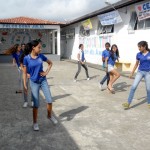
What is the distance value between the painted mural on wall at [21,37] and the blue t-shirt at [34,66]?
24206 millimetres

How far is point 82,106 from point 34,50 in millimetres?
2771

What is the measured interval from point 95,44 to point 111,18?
4.14m

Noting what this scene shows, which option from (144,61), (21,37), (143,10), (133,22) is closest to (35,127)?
(144,61)

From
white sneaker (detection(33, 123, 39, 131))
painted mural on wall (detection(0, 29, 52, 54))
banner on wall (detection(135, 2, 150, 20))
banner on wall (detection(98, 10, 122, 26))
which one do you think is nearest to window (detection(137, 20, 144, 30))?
banner on wall (detection(135, 2, 150, 20))

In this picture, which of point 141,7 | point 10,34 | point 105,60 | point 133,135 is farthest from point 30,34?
point 133,135

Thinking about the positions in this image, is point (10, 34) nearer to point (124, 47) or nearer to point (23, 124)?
point (124, 47)

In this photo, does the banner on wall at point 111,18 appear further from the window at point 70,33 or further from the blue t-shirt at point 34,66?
the blue t-shirt at point 34,66

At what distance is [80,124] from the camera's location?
5.92 metres

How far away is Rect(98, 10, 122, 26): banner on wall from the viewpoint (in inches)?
688

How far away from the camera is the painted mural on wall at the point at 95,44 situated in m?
20.6

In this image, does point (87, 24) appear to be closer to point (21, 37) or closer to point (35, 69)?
point (21, 37)

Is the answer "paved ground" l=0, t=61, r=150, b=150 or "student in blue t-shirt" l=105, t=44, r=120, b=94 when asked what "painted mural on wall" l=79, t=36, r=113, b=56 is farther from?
"paved ground" l=0, t=61, r=150, b=150

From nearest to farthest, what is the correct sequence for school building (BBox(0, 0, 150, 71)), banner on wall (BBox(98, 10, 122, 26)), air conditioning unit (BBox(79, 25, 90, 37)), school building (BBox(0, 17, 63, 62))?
1. school building (BBox(0, 0, 150, 71))
2. banner on wall (BBox(98, 10, 122, 26))
3. air conditioning unit (BBox(79, 25, 90, 37))
4. school building (BBox(0, 17, 63, 62))

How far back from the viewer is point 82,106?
24.9 ft
